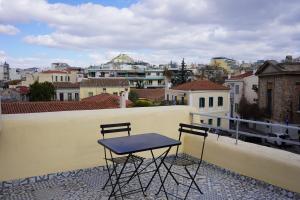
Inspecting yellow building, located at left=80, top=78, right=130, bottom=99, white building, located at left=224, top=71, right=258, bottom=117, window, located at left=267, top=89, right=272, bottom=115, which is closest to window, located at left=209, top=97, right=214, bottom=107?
white building, located at left=224, top=71, right=258, bottom=117

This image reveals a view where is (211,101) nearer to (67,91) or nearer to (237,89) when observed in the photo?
(237,89)

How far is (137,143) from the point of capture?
3326 mm

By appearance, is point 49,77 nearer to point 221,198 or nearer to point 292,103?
point 292,103

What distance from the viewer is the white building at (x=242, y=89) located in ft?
109

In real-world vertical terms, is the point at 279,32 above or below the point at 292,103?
above

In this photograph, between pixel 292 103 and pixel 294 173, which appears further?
pixel 292 103

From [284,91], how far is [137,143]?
2500cm

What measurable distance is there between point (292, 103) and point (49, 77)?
45.7m

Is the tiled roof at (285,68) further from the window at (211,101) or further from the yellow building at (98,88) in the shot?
the yellow building at (98,88)

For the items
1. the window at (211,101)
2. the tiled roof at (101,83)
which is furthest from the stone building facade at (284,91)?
the tiled roof at (101,83)

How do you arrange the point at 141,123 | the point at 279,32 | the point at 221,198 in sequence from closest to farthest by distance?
the point at 221,198
the point at 141,123
the point at 279,32

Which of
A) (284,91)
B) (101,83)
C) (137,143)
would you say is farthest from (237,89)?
(137,143)

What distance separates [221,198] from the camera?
347 centimetres

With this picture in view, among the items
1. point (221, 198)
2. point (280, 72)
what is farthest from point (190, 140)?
point (280, 72)
